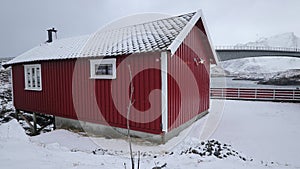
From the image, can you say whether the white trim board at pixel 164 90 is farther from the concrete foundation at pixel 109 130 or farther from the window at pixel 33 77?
the window at pixel 33 77

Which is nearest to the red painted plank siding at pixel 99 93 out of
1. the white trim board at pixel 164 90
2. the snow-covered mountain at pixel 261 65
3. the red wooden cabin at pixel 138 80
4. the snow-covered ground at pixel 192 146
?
the red wooden cabin at pixel 138 80

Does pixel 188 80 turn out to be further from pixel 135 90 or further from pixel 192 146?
pixel 192 146

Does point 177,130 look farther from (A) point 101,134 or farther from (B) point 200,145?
(A) point 101,134

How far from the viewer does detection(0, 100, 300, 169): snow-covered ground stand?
3.15 metres

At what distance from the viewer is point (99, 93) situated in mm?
6684

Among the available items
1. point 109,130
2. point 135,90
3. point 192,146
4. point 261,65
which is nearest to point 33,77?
point 109,130

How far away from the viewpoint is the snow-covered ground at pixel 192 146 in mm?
3152

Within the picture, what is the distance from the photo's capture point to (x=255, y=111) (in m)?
9.29

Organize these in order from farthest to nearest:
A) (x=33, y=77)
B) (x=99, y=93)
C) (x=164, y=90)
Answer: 1. (x=33, y=77)
2. (x=99, y=93)
3. (x=164, y=90)

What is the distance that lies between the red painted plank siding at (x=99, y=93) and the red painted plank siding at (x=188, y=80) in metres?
0.55

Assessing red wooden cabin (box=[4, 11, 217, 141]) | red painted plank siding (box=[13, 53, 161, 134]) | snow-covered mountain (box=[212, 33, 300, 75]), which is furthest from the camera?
snow-covered mountain (box=[212, 33, 300, 75])

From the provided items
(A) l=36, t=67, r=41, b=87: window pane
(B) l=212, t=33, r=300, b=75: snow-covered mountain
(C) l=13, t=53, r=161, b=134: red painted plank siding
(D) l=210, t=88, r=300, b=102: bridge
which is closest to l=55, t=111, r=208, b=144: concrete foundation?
(C) l=13, t=53, r=161, b=134: red painted plank siding

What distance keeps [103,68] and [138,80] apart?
4.96ft

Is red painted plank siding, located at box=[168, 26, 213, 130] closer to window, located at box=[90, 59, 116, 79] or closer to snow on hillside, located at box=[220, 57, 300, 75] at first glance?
window, located at box=[90, 59, 116, 79]
